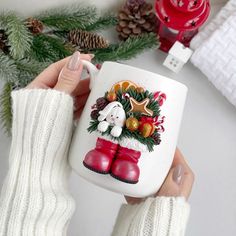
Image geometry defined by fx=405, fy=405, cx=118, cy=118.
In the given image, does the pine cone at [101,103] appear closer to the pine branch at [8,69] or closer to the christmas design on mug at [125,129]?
the christmas design on mug at [125,129]

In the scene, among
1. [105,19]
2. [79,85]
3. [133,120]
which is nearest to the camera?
[133,120]

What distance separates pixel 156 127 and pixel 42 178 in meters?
0.18

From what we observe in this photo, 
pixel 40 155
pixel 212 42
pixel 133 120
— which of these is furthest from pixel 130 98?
pixel 212 42

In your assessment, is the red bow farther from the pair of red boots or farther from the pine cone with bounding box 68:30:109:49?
the pine cone with bounding box 68:30:109:49

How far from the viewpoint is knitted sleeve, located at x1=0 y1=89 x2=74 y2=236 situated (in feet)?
1.73

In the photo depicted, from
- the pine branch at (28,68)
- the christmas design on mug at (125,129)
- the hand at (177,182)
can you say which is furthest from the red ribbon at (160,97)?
the pine branch at (28,68)

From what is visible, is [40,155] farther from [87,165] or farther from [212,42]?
[212,42]

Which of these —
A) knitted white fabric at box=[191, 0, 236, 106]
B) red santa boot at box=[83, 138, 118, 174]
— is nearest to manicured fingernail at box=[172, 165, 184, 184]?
red santa boot at box=[83, 138, 118, 174]

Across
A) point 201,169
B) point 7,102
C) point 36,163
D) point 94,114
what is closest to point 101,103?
point 94,114

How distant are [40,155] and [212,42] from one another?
1.20ft

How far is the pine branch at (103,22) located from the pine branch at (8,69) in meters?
0.18

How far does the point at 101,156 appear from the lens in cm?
46

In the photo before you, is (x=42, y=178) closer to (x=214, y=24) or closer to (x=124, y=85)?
(x=124, y=85)

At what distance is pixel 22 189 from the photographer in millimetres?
535
